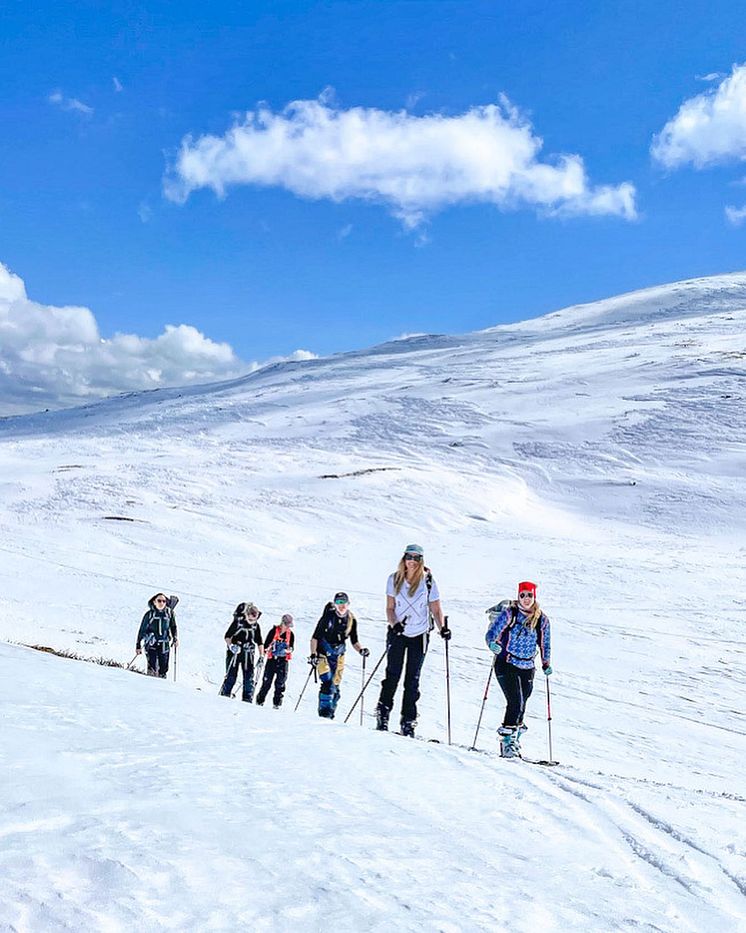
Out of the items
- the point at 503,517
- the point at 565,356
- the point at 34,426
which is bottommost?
the point at 503,517

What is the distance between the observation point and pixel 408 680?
8.50m

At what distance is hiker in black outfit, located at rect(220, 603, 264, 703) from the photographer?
11.3m

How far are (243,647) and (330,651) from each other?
2489 millimetres

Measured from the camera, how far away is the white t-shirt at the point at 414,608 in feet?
27.5

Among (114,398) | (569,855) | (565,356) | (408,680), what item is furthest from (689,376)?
(114,398)

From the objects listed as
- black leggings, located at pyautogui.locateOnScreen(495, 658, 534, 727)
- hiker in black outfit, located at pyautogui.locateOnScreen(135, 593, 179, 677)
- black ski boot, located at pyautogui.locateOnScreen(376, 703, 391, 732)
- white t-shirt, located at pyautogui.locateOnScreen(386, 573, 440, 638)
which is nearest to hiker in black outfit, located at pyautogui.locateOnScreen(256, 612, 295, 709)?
hiker in black outfit, located at pyautogui.locateOnScreen(135, 593, 179, 677)

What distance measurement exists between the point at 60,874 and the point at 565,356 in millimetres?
73126

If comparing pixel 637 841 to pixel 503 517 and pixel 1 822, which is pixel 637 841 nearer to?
pixel 1 822

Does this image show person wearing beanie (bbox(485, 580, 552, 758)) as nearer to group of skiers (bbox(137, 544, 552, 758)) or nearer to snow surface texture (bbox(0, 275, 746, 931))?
group of skiers (bbox(137, 544, 552, 758))

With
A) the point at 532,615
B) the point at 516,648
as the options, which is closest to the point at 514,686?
the point at 516,648

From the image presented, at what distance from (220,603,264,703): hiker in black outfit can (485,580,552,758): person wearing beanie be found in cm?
466

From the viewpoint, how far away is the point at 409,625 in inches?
330

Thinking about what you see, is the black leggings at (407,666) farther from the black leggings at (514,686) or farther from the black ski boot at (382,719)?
the black leggings at (514,686)

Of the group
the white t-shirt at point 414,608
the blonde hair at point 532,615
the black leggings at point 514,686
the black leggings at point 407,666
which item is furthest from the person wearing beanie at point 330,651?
the blonde hair at point 532,615
